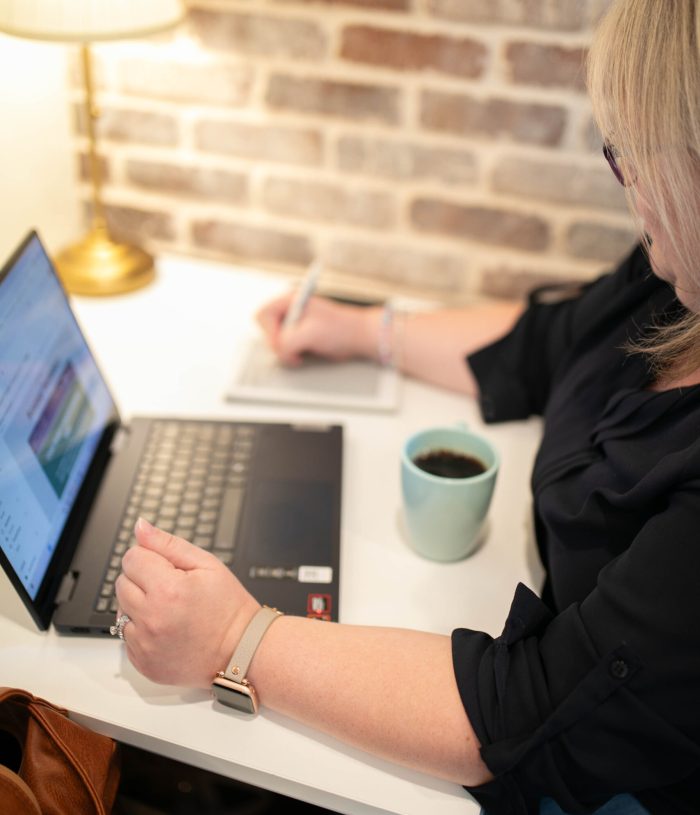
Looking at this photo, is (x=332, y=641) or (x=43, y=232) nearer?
(x=332, y=641)


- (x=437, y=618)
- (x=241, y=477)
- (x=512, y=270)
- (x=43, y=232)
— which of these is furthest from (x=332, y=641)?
(x=43, y=232)

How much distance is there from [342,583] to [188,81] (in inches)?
34.1

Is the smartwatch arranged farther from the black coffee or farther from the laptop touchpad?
the black coffee

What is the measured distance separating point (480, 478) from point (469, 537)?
0.24 feet

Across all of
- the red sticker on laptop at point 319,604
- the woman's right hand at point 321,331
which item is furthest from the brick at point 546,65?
the red sticker on laptop at point 319,604

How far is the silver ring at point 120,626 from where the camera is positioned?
2.29 ft

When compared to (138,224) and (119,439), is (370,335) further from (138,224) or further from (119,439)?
(138,224)

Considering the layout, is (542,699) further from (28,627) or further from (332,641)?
(28,627)

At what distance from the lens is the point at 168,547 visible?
70cm

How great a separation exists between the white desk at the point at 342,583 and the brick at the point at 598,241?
0.35m

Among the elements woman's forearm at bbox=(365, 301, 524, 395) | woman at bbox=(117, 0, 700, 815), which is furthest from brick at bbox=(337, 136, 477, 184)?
woman at bbox=(117, 0, 700, 815)

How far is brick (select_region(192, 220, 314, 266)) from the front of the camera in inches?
53.8

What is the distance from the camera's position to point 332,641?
0.69m

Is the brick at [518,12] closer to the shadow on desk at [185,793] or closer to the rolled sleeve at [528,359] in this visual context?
the rolled sleeve at [528,359]
